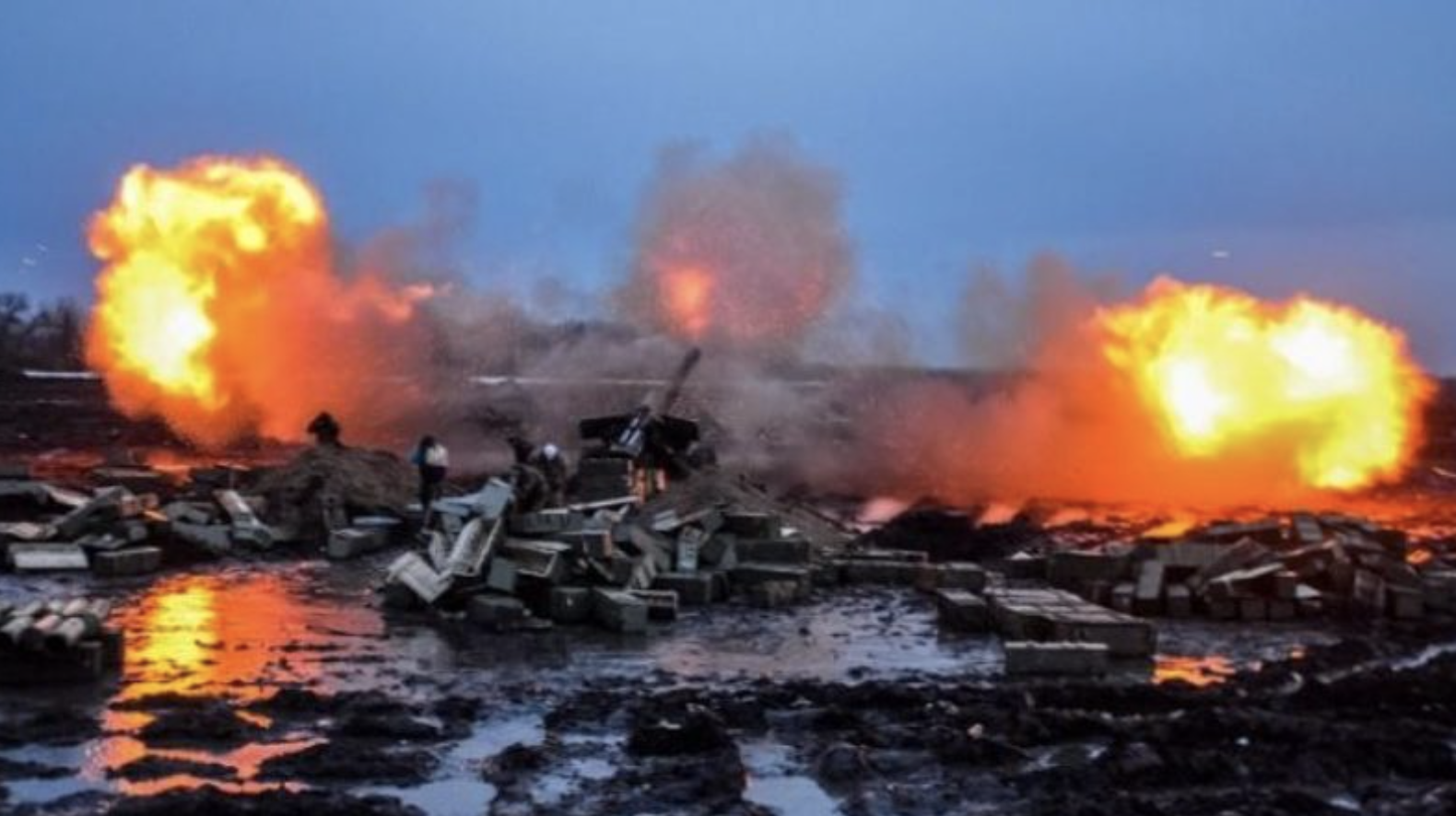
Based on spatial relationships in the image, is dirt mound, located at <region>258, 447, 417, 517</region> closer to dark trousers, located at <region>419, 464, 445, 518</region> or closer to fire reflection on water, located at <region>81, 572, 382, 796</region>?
dark trousers, located at <region>419, 464, 445, 518</region>

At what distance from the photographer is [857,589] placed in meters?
24.4

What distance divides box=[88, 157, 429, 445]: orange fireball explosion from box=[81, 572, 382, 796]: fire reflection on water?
2306 cm

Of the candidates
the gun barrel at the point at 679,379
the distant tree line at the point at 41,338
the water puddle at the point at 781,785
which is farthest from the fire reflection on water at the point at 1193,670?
the distant tree line at the point at 41,338

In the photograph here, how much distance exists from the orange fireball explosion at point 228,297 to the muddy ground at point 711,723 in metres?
26.4

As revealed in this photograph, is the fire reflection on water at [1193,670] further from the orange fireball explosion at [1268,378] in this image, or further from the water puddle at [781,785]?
the orange fireball explosion at [1268,378]

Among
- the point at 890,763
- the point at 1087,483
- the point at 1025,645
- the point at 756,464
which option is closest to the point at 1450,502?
the point at 1087,483

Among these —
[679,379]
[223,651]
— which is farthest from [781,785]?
[679,379]

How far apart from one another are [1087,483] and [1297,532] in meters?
16.9

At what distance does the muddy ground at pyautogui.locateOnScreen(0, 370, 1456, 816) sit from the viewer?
1212 centimetres

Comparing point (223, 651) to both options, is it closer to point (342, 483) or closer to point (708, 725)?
point (708, 725)

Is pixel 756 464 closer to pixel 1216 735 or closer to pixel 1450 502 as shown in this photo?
pixel 1450 502

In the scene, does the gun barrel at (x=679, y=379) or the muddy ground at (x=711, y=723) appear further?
the gun barrel at (x=679, y=379)

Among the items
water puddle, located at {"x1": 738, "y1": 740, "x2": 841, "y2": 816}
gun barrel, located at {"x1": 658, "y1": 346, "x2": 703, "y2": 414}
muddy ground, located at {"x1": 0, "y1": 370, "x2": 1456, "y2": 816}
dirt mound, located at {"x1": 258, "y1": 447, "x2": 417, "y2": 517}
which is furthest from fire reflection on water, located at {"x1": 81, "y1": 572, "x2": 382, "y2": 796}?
gun barrel, located at {"x1": 658, "y1": 346, "x2": 703, "y2": 414}

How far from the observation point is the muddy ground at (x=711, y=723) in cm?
1212
